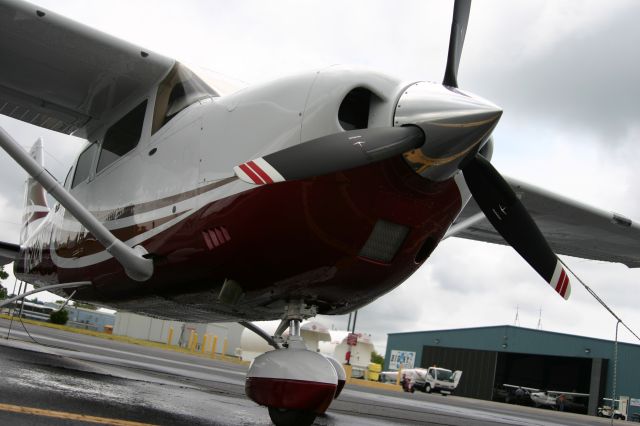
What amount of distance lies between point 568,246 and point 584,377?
48868mm

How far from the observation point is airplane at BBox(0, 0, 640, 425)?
14.3ft

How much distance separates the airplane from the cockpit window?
0.02 meters

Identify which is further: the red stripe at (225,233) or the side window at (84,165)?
the side window at (84,165)

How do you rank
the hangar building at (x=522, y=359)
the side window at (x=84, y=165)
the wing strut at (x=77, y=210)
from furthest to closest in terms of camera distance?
the hangar building at (x=522, y=359)
the side window at (x=84, y=165)
the wing strut at (x=77, y=210)

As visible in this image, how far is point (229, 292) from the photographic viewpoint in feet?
17.2

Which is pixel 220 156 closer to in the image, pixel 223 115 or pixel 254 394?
pixel 223 115

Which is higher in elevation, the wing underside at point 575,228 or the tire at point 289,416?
the wing underside at point 575,228

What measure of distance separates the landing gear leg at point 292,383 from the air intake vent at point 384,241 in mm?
907

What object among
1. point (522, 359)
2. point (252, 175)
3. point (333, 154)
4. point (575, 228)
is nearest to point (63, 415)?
point (252, 175)

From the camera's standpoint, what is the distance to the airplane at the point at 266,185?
4367mm

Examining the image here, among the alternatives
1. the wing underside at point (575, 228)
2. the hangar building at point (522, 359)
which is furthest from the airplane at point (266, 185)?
the hangar building at point (522, 359)

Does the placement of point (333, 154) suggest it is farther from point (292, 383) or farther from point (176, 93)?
point (176, 93)

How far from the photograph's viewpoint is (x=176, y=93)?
6.45m

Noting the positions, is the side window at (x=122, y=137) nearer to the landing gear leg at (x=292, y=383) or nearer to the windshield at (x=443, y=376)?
the landing gear leg at (x=292, y=383)
